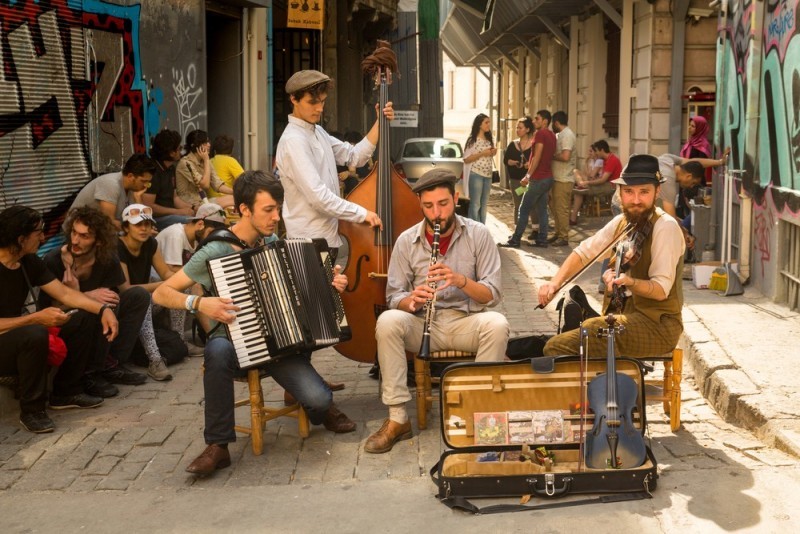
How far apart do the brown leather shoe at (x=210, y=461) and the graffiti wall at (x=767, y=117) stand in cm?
492

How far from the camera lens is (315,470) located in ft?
17.1

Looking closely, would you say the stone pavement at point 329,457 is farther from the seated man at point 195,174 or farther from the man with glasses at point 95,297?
the seated man at point 195,174

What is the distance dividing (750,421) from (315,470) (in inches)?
90.1

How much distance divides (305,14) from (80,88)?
6.25m

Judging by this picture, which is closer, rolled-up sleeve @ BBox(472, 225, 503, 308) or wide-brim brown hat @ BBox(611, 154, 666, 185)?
wide-brim brown hat @ BBox(611, 154, 666, 185)

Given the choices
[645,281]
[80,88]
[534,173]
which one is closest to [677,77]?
[534,173]

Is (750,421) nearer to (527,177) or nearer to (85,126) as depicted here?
(85,126)

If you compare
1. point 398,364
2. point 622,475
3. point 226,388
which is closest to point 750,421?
point 622,475

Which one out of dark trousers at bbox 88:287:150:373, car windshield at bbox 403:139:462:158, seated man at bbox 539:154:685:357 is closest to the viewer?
seated man at bbox 539:154:685:357

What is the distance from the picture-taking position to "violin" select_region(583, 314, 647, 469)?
461cm

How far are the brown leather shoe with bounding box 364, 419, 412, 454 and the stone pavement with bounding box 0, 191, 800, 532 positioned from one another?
0.14ft

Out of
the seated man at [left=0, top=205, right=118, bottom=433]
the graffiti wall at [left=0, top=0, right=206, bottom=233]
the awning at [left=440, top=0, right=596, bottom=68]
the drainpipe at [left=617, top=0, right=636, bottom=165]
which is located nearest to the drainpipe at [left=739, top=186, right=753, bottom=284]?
the graffiti wall at [left=0, top=0, right=206, bottom=233]

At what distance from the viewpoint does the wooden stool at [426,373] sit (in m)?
5.63

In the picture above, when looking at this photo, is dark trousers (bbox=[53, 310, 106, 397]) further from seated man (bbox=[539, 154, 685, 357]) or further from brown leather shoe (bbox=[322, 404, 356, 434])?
seated man (bbox=[539, 154, 685, 357])
